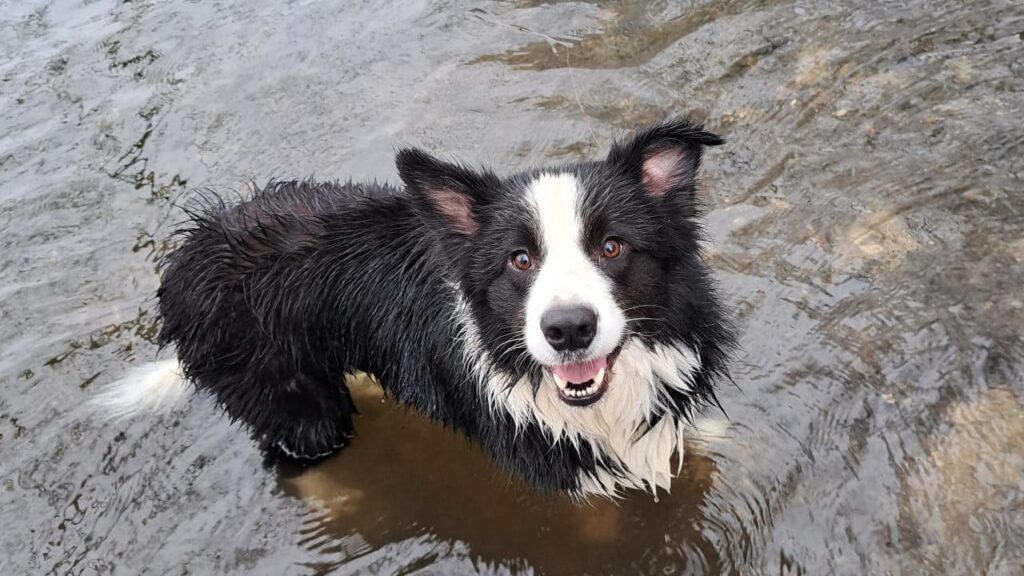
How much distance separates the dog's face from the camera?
271cm

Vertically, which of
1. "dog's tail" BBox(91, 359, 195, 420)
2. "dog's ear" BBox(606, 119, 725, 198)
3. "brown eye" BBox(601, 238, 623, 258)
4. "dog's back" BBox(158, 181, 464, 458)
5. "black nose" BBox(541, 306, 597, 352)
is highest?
"dog's ear" BBox(606, 119, 725, 198)

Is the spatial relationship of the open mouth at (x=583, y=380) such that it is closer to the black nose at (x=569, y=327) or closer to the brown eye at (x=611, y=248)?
the black nose at (x=569, y=327)

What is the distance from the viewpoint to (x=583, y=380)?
2.88 metres

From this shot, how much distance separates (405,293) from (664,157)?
1.31m

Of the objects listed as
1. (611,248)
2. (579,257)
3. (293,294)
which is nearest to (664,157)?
(611,248)

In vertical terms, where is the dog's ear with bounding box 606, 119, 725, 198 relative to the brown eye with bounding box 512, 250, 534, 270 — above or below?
above

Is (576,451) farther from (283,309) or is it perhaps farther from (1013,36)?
(1013,36)

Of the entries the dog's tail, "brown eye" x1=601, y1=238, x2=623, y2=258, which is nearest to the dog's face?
"brown eye" x1=601, y1=238, x2=623, y2=258

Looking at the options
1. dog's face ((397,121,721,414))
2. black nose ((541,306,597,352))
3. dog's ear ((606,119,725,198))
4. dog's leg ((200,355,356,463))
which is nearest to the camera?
black nose ((541,306,597,352))

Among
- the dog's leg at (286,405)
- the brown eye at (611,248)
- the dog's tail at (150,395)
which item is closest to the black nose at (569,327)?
the brown eye at (611,248)

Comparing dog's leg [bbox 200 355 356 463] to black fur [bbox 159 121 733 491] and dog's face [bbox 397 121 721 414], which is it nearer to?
black fur [bbox 159 121 733 491]

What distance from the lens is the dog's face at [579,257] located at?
2.71m

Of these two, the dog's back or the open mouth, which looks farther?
the dog's back

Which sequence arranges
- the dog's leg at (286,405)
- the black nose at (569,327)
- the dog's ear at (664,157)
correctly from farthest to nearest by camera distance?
the dog's leg at (286,405)
the dog's ear at (664,157)
the black nose at (569,327)
